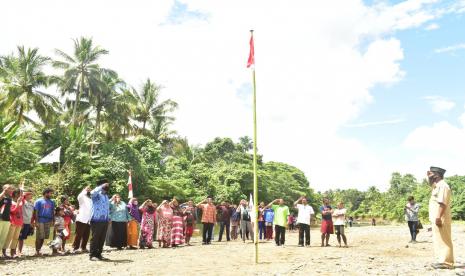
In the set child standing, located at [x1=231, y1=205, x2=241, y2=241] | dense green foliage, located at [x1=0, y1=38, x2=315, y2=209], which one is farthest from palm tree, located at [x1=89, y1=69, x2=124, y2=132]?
child standing, located at [x1=231, y1=205, x2=241, y2=241]

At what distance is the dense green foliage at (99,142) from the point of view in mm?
31328

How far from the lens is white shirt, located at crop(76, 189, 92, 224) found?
10.9m

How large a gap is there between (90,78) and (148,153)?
8.28 m

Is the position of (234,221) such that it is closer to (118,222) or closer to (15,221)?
(118,222)

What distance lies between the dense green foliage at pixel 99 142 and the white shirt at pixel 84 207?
15299mm

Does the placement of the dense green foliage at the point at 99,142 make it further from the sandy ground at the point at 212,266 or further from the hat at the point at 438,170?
the hat at the point at 438,170

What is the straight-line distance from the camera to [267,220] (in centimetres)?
1912

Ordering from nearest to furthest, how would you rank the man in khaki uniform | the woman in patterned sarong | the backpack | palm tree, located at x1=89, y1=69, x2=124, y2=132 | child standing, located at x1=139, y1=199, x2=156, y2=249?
the man in khaki uniform → child standing, located at x1=139, y1=199, x2=156, y2=249 → the woman in patterned sarong → the backpack → palm tree, located at x1=89, y1=69, x2=124, y2=132

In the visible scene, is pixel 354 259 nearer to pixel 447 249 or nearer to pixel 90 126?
pixel 447 249

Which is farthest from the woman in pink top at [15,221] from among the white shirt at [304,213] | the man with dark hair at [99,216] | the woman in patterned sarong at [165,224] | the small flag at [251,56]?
the white shirt at [304,213]

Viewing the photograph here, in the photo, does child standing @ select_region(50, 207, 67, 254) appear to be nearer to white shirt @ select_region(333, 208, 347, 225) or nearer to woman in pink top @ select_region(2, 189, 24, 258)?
woman in pink top @ select_region(2, 189, 24, 258)

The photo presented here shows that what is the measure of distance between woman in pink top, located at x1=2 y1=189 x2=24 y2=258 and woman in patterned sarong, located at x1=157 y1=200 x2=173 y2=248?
187 inches

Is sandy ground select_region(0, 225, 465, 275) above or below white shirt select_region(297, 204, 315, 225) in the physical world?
below

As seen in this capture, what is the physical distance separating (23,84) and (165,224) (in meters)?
26.9
